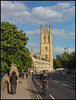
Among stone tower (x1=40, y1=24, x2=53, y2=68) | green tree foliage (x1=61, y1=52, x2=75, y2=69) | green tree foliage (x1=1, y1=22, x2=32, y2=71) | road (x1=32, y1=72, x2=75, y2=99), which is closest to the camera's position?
road (x1=32, y1=72, x2=75, y2=99)

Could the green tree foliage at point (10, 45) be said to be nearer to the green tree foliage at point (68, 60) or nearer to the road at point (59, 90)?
the road at point (59, 90)

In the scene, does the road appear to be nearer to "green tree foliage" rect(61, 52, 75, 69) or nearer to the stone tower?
"green tree foliage" rect(61, 52, 75, 69)

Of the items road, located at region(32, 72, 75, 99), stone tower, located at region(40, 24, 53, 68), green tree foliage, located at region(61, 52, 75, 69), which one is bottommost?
road, located at region(32, 72, 75, 99)

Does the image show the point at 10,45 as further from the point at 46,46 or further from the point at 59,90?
the point at 46,46

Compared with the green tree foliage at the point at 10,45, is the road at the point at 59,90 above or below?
below

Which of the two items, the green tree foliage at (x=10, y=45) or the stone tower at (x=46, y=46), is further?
the stone tower at (x=46, y=46)

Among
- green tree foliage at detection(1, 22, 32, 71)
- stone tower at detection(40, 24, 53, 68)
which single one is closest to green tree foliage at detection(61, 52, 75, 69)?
green tree foliage at detection(1, 22, 32, 71)

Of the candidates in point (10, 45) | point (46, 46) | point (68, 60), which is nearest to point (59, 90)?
point (10, 45)

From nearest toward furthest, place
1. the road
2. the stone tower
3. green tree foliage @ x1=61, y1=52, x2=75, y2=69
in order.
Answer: the road
green tree foliage @ x1=61, y1=52, x2=75, y2=69
the stone tower

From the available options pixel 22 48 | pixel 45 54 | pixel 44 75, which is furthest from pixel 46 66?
pixel 44 75

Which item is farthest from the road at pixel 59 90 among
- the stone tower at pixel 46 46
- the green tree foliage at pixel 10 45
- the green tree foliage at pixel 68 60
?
the stone tower at pixel 46 46

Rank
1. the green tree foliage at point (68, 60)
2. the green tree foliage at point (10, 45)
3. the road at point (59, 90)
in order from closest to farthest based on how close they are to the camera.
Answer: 1. the road at point (59, 90)
2. the green tree foliage at point (10, 45)
3. the green tree foliage at point (68, 60)

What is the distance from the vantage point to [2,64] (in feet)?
98.9

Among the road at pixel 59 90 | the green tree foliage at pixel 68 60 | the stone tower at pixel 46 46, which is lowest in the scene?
the road at pixel 59 90
